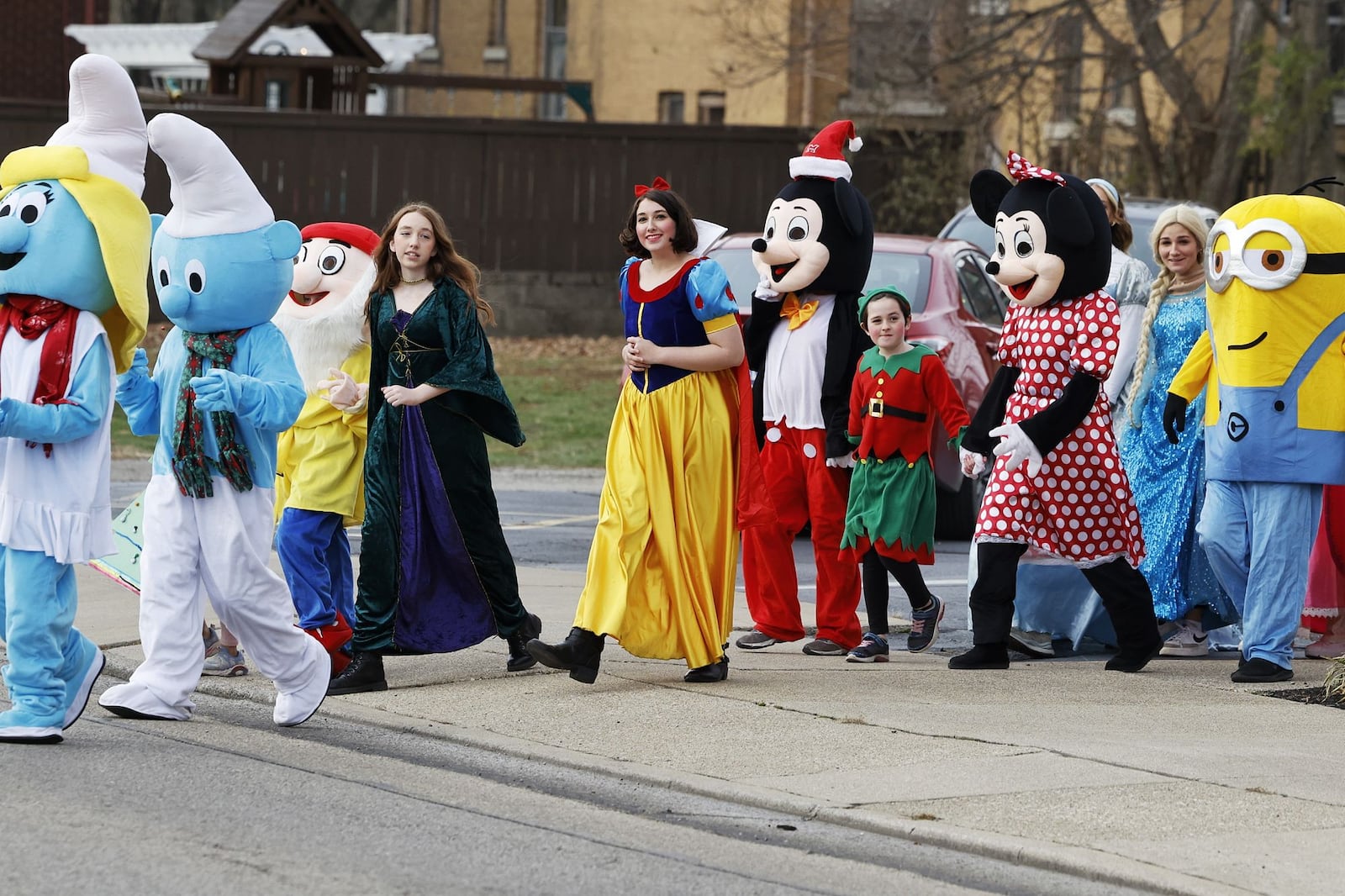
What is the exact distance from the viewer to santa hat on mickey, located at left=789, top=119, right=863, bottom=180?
840 cm

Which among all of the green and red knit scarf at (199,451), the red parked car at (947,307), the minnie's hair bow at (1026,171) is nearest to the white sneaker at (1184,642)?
the minnie's hair bow at (1026,171)

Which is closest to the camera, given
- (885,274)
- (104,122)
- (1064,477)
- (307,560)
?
(104,122)

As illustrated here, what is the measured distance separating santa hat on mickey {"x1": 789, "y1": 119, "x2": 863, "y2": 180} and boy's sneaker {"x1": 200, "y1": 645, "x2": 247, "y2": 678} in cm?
296

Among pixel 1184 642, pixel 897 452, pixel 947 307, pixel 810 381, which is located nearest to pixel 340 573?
pixel 810 381

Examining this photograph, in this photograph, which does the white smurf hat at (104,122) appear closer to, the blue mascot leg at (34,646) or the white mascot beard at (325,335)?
the white mascot beard at (325,335)

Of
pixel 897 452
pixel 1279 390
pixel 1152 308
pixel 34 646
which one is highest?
pixel 1152 308

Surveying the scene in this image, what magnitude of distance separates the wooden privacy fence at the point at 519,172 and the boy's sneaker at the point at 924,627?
1613 cm

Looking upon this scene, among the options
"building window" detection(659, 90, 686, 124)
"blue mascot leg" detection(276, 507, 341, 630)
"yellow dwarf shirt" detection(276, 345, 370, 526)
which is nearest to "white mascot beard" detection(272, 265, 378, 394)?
"yellow dwarf shirt" detection(276, 345, 370, 526)

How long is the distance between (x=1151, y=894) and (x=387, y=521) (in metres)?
3.36

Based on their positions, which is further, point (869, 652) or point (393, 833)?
point (869, 652)

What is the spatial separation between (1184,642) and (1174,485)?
0.70 meters

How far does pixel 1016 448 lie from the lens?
7836 millimetres

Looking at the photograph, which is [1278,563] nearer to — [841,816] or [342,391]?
[841,816]

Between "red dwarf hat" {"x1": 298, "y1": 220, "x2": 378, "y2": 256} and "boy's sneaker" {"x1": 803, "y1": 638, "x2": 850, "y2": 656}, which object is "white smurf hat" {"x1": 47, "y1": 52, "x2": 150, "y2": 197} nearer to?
"red dwarf hat" {"x1": 298, "y1": 220, "x2": 378, "y2": 256}
